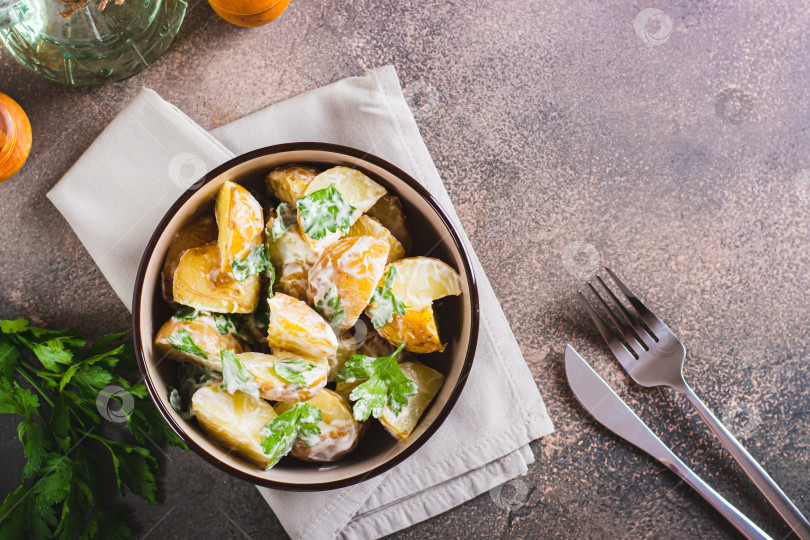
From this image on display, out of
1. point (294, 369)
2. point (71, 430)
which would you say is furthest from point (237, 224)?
point (71, 430)

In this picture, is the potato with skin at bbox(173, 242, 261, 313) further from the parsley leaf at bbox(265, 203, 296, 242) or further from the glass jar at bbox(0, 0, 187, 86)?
the glass jar at bbox(0, 0, 187, 86)

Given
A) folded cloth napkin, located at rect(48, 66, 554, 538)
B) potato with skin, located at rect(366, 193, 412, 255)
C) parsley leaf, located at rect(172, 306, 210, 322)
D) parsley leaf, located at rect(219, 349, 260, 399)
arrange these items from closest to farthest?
parsley leaf, located at rect(219, 349, 260, 399) → parsley leaf, located at rect(172, 306, 210, 322) → potato with skin, located at rect(366, 193, 412, 255) → folded cloth napkin, located at rect(48, 66, 554, 538)

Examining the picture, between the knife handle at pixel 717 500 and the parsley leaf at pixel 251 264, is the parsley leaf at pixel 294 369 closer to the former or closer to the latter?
the parsley leaf at pixel 251 264

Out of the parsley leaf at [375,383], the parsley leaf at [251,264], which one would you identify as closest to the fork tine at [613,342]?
the parsley leaf at [375,383]

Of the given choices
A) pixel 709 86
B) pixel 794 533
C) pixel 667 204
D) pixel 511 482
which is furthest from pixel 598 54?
pixel 794 533

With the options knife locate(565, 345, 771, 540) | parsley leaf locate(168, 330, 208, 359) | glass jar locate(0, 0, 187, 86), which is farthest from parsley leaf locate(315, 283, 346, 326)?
glass jar locate(0, 0, 187, 86)

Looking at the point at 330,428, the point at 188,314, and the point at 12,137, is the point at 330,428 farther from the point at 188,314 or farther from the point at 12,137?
the point at 12,137
